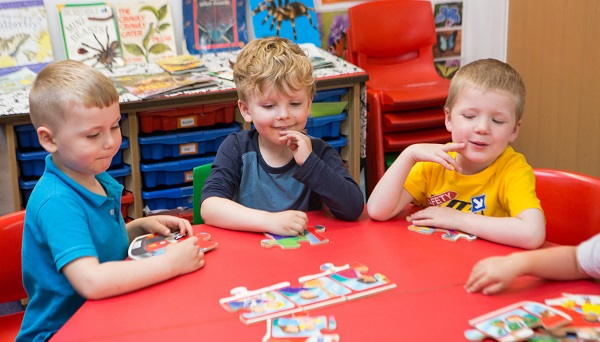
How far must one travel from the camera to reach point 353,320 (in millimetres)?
1313

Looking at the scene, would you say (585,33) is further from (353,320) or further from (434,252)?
(353,320)

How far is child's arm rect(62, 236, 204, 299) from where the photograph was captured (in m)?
1.44

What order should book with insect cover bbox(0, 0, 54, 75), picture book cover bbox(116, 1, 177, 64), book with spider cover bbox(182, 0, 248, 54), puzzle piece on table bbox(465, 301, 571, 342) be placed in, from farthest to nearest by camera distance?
book with spider cover bbox(182, 0, 248, 54) → picture book cover bbox(116, 1, 177, 64) → book with insect cover bbox(0, 0, 54, 75) → puzzle piece on table bbox(465, 301, 571, 342)

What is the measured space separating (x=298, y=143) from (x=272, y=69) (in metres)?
0.21

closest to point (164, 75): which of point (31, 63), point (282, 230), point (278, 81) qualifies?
point (31, 63)

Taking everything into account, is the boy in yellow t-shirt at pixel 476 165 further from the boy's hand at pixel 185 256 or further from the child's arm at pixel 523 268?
the boy's hand at pixel 185 256

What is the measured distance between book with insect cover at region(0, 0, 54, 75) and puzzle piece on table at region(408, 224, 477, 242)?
2.26 metres

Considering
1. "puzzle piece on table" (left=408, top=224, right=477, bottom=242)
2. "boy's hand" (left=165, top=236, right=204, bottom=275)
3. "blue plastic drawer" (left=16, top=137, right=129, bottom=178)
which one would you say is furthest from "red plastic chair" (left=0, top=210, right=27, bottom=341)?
"blue plastic drawer" (left=16, top=137, right=129, bottom=178)

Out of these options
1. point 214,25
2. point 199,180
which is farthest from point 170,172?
point 199,180

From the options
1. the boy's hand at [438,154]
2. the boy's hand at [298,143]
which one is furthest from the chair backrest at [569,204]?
the boy's hand at [298,143]

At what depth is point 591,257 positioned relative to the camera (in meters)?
1.45

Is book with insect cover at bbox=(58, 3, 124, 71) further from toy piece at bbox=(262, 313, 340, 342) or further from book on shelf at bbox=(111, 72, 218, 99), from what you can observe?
toy piece at bbox=(262, 313, 340, 342)

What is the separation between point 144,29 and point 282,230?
2.15 meters

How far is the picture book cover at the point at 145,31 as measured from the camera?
3537mm
